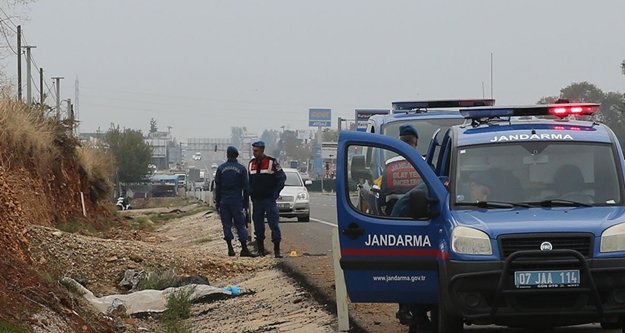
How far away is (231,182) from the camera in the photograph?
19266 millimetres

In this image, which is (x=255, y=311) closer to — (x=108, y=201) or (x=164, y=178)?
(x=108, y=201)

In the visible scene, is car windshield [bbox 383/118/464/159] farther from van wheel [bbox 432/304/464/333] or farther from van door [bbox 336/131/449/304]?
van wheel [bbox 432/304/464/333]

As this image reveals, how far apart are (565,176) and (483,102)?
741 cm

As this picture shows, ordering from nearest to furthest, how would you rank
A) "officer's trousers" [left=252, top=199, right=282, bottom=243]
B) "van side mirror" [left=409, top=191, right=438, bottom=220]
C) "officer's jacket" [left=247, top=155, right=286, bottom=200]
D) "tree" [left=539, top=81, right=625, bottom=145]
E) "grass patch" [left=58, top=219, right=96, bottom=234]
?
"van side mirror" [left=409, top=191, right=438, bottom=220]
"officer's jacket" [left=247, top=155, right=286, bottom=200]
"officer's trousers" [left=252, top=199, right=282, bottom=243]
"grass patch" [left=58, top=219, right=96, bottom=234]
"tree" [left=539, top=81, right=625, bottom=145]

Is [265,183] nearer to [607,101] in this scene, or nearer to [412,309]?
[412,309]

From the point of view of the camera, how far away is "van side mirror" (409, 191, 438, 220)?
30.9 ft

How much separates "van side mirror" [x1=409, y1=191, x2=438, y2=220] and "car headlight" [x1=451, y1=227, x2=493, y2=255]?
1.59ft

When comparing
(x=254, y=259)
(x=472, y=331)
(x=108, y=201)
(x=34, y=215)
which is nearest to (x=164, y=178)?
(x=108, y=201)

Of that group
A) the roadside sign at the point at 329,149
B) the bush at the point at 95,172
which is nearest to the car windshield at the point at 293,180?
the bush at the point at 95,172

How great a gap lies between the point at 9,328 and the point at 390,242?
3056mm

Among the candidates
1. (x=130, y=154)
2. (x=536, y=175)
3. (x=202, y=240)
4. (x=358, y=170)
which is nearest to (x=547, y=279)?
(x=536, y=175)

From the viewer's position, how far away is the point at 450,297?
8.98 metres

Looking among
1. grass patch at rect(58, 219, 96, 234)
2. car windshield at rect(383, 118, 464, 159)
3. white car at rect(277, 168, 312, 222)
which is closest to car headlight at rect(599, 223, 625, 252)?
car windshield at rect(383, 118, 464, 159)

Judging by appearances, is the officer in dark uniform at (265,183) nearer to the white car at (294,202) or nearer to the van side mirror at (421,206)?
the van side mirror at (421,206)
